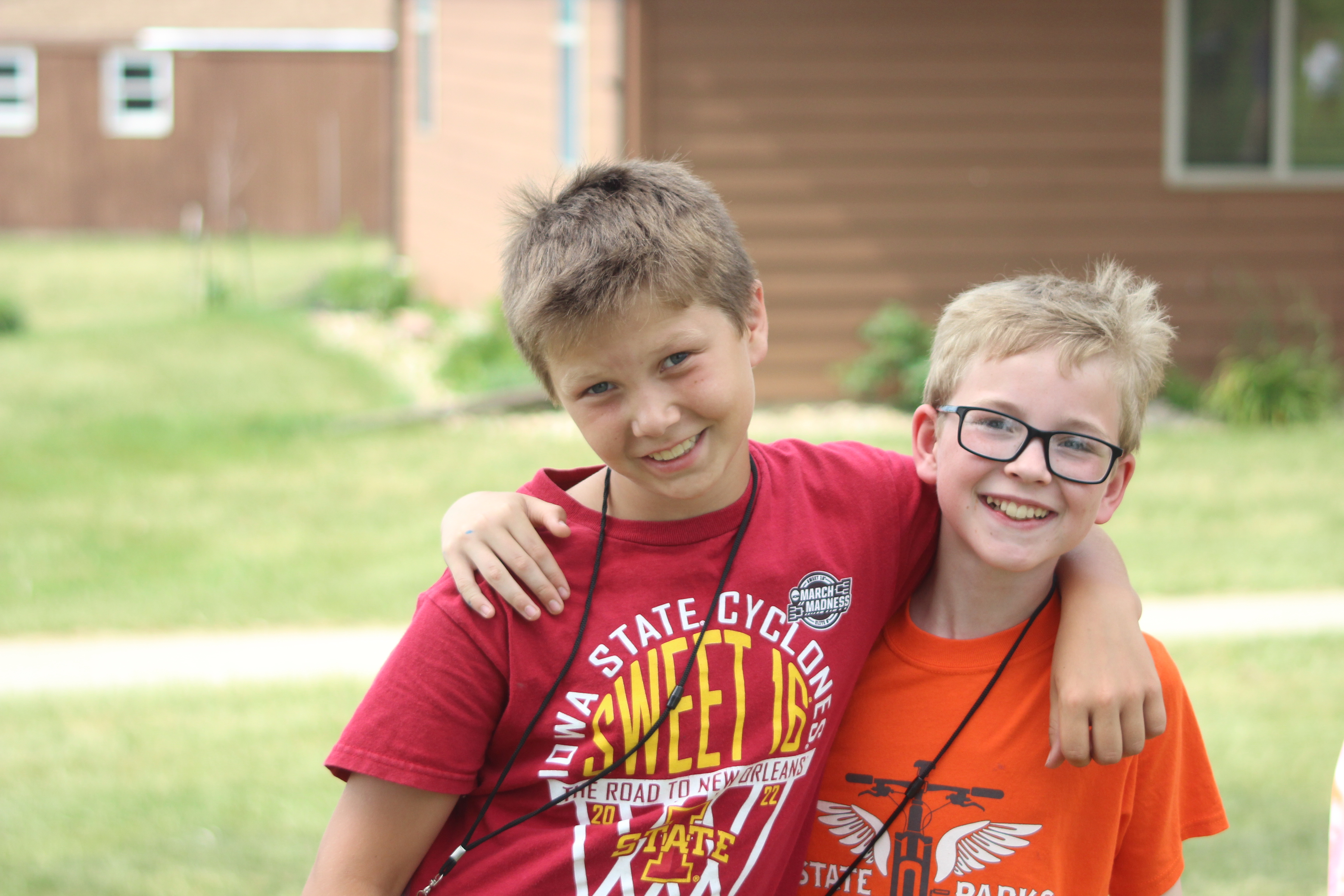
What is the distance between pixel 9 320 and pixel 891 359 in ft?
32.0

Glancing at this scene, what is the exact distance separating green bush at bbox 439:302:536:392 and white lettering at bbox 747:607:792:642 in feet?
30.3

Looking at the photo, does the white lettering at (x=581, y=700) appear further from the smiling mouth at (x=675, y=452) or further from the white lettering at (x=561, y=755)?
the smiling mouth at (x=675, y=452)

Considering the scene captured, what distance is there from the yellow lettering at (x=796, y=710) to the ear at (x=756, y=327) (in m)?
0.47

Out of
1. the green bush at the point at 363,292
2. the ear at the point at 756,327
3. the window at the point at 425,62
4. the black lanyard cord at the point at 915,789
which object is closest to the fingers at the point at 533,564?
the ear at the point at 756,327

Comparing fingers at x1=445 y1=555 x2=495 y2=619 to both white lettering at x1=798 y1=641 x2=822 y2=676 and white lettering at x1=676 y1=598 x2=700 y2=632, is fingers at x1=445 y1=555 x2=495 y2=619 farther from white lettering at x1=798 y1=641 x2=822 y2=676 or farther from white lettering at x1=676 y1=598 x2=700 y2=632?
white lettering at x1=798 y1=641 x2=822 y2=676

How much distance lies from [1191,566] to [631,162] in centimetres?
551

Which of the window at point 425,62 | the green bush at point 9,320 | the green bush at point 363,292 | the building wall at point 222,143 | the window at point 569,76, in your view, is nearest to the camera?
the window at point 569,76

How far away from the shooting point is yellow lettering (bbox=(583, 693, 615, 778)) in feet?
6.05

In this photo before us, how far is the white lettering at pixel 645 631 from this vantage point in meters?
1.86

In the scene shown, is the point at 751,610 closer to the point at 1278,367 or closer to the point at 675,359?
the point at 675,359

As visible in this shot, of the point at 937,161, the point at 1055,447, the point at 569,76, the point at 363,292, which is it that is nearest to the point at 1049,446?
the point at 1055,447

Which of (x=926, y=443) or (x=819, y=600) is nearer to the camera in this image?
(x=819, y=600)

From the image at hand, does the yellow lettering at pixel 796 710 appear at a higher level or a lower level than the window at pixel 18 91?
lower

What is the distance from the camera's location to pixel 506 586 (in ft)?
5.96
